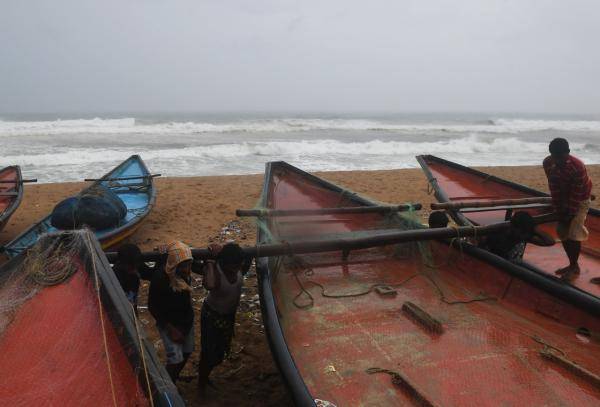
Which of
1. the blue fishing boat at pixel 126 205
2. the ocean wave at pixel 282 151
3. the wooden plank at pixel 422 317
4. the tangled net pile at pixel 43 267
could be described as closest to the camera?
the tangled net pile at pixel 43 267

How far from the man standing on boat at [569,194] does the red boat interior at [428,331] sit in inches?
39.8

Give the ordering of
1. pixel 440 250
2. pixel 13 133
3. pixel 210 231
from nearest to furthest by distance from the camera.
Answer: pixel 440 250 < pixel 210 231 < pixel 13 133

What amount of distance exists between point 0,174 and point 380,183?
393 inches

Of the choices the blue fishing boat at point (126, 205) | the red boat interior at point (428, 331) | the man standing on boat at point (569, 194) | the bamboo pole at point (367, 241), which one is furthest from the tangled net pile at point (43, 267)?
the man standing on boat at point (569, 194)

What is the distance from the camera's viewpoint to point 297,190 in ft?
22.5

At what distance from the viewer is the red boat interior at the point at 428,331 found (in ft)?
9.32

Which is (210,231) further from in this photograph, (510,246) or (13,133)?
(13,133)

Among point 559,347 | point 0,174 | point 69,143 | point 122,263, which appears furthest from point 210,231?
point 69,143

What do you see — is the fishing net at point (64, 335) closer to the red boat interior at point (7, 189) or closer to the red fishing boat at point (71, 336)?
the red fishing boat at point (71, 336)

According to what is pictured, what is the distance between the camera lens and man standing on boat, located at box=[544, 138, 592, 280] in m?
4.21

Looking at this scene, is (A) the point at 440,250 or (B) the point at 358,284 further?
(A) the point at 440,250

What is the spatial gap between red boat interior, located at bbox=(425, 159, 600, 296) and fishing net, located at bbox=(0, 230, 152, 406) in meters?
4.34

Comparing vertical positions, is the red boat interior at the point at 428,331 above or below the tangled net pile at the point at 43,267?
below

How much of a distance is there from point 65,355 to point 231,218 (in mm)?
6878
